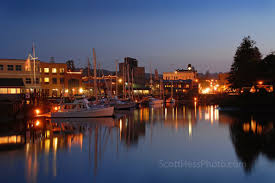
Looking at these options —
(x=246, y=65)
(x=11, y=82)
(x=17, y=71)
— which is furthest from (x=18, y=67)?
(x=246, y=65)

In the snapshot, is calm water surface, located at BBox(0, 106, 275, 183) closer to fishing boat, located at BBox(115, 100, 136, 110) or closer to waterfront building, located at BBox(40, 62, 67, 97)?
fishing boat, located at BBox(115, 100, 136, 110)

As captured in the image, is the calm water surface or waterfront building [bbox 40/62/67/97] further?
waterfront building [bbox 40/62/67/97]

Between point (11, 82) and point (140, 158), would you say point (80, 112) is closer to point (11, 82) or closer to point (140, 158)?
point (140, 158)

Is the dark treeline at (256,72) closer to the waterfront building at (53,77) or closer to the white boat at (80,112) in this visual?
the white boat at (80,112)

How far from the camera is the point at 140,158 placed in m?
21.3

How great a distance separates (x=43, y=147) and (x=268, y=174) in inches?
694

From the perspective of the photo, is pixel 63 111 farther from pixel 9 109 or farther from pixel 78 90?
pixel 78 90

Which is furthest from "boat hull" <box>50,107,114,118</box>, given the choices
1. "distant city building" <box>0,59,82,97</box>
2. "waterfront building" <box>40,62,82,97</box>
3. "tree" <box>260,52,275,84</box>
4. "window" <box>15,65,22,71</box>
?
"tree" <box>260,52,275,84</box>

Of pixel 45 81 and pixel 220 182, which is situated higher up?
pixel 45 81

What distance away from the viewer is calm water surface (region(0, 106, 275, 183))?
16922 mm

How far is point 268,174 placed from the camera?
17.1 metres

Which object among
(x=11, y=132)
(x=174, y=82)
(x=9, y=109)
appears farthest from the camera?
(x=174, y=82)

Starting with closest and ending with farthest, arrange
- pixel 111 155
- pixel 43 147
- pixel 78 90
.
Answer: pixel 111 155 < pixel 43 147 < pixel 78 90

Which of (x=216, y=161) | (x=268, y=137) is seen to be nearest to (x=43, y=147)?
(x=216, y=161)
